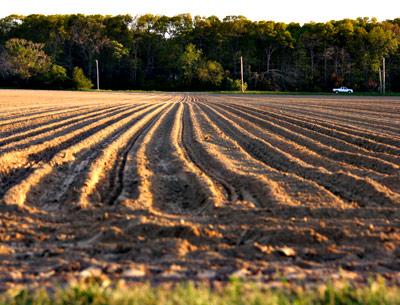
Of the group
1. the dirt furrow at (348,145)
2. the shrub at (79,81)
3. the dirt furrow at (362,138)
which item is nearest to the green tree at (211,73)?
the shrub at (79,81)

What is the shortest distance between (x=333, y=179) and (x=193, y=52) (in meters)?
77.3

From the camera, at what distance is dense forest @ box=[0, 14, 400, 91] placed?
76.9 meters

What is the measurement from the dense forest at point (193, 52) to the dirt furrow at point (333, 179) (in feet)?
217

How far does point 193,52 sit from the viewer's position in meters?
83.7

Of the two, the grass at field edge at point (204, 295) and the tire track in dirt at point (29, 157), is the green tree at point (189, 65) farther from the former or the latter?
the grass at field edge at point (204, 295)

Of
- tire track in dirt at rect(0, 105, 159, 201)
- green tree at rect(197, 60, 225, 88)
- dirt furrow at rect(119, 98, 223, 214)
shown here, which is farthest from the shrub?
dirt furrow at rect(119, 98, 223, 214)

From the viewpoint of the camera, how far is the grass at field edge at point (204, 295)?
348 centimetres

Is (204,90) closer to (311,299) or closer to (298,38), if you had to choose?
(298,38)

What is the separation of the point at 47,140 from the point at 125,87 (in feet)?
237

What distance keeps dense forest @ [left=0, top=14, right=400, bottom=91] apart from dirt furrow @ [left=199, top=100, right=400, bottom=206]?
66.1 metres

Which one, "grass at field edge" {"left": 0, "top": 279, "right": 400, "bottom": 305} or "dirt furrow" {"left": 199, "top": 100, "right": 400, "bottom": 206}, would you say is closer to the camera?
"grass at field edge" {"left": 0, "top": 279, "right": 400, "bottom": 305}

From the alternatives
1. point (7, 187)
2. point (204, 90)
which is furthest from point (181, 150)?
point (204, 90)

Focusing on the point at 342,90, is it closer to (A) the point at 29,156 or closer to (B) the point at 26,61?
(B) the point at 26,61

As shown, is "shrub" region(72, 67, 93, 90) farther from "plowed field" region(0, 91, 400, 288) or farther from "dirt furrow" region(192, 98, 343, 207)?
"dirt furrow" region(192, 98, 343, 207)
